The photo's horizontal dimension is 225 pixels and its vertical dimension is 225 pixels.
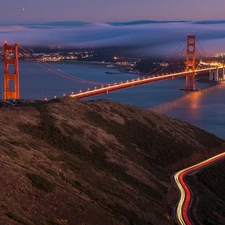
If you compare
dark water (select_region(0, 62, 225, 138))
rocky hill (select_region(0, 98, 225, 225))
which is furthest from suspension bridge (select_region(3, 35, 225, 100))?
rocky hill (select_region(0, 98, 225, 225))

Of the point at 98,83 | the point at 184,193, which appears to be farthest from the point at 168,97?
the point at 184,193

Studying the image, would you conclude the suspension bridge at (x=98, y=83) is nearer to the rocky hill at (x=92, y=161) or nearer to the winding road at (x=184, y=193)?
the rocky hill at (x=92, y=161)

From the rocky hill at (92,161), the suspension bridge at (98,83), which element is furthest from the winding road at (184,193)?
the suspension bridge at (98,83)

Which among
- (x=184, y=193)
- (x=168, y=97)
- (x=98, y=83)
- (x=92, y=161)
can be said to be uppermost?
(x=92, y=161)

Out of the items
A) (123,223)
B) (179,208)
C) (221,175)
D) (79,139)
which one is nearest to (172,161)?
(221,175)

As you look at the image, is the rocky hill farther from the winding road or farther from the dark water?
the dark water

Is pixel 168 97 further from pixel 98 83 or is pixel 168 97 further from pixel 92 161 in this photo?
pixel 92 161
